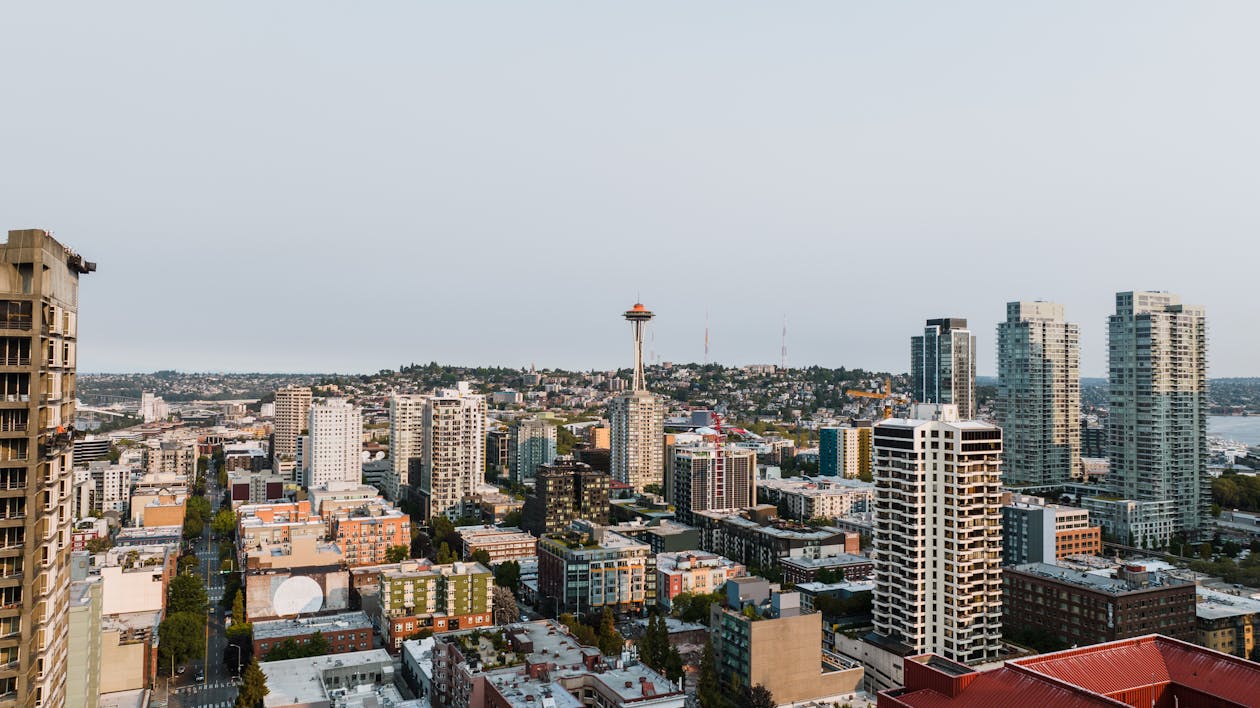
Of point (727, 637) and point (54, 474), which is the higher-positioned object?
point (54, 474)

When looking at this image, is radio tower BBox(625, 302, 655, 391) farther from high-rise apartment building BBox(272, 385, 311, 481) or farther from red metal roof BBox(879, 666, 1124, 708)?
red metal roof BBox(879, 666, 1124, 708)

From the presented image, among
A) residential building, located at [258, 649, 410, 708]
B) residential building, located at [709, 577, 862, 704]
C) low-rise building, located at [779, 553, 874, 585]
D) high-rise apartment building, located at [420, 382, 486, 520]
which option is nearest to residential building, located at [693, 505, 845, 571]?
low-rise building, located at [779, 553, 874, 585]

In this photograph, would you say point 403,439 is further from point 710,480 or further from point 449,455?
point 710,480

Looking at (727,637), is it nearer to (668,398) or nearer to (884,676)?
(884,676)

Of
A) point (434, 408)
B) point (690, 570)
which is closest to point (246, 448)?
point (434, 408)

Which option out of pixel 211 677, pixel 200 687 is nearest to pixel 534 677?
pixel 200 687

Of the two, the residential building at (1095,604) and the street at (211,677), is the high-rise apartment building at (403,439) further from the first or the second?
the residential building at (1095,604)
